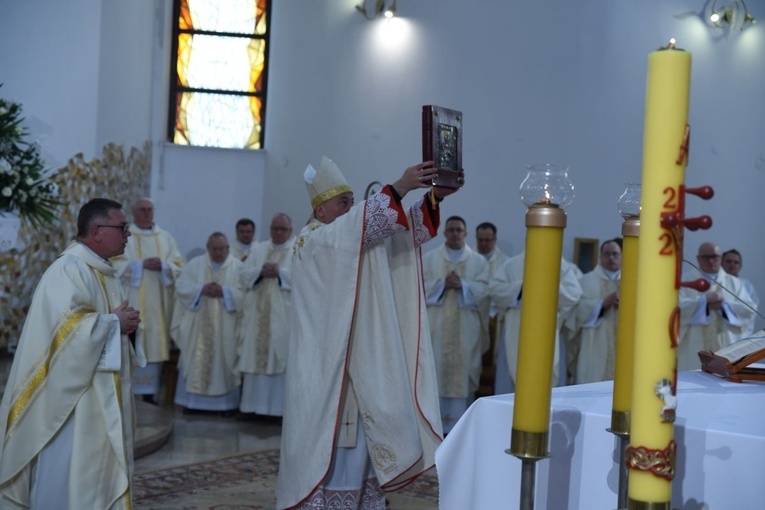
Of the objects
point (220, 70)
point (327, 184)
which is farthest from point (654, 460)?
point (220, 70)

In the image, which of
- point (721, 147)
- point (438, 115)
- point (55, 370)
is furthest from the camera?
point (721, 147)

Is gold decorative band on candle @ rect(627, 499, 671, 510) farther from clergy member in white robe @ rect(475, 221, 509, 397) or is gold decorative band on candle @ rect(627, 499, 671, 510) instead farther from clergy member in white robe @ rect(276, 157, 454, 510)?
clergy member in white robe @ rect(475, 221, 509, 397)

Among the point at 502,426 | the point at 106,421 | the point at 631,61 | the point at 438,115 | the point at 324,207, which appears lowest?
the point at 106,421

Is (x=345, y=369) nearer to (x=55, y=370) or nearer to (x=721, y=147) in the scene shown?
(x=55, y=370)

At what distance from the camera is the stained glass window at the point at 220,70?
12.9 meters

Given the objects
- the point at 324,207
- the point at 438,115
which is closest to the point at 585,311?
the point at 324,207

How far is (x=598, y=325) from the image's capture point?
942cm

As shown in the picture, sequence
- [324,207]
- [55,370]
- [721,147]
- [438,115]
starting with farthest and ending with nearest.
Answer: [721,147] < [324,207] < [55,370] < [438,115]

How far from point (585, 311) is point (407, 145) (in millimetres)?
3440

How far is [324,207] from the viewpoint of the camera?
15.4 feet

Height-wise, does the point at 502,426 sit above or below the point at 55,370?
above

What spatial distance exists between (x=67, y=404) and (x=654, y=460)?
334 centimetres

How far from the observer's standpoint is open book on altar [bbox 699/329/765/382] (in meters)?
2.46

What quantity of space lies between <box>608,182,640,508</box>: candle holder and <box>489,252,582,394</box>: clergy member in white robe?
7.44m
